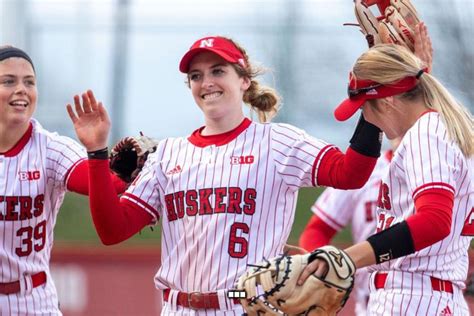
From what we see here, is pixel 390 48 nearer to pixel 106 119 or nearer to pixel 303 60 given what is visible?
pixel 106 119

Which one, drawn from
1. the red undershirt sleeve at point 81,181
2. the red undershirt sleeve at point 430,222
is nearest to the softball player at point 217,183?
the red undershirt sleeve at point 81,181

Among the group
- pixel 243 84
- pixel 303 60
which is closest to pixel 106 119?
pixel 243 84

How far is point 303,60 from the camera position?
38.4ft

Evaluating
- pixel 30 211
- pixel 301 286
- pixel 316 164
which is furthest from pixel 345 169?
pixel 30 211

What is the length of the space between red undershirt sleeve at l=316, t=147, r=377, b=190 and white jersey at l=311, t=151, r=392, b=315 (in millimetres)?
2472

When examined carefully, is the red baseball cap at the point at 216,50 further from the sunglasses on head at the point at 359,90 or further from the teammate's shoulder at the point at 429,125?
the teammate's shoulder at the point at 429,125

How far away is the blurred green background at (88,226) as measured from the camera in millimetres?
12266

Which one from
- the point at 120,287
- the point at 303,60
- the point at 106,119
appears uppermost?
Result: the point at 303,60

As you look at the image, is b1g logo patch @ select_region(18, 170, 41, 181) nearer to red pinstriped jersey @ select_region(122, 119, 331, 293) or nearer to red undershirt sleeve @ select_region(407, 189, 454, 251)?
red pinstriped jersey @ select_region(122, 119, 331, 293)

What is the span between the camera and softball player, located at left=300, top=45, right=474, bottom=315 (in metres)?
4.49

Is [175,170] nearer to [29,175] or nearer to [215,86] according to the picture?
[215,86]

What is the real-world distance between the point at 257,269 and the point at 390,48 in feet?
3.41

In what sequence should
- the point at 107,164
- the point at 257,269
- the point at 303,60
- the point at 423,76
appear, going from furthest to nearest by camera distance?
the point at 303,60 < the point at 107,164 < the point at 423,76 < the point at 257,269

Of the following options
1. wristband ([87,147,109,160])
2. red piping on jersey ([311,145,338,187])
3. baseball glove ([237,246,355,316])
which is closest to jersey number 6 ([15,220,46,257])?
wristband ([87,147,109,160])
